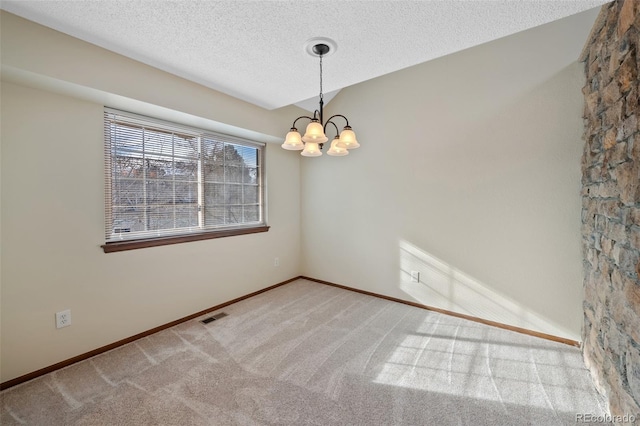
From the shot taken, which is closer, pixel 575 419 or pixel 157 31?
pixel 575 419

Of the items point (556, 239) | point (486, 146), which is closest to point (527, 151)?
point (486, 146)

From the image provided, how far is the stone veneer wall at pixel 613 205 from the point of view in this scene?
1368mm

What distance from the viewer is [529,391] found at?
6.08 feet

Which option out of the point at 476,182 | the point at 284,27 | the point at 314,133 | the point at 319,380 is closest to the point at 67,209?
the point at 314,133

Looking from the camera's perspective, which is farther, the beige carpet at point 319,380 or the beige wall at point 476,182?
the beige wall at point 476,182

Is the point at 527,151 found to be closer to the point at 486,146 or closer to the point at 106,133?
the point at 486,146

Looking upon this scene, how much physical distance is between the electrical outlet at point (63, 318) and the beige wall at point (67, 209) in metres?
0.03

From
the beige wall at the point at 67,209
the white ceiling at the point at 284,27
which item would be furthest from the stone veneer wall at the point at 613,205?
the beige wall at the point at 67,209

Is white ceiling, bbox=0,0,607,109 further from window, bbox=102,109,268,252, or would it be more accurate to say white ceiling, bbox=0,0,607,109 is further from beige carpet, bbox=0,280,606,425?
beige carpet, bbox=0,280,606,425

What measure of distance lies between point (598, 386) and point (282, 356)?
88.9 inches

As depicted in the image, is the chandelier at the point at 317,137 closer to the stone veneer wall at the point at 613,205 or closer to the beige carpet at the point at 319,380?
the stone veneer wall at the point at 613,205

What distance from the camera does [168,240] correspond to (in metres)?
2.76

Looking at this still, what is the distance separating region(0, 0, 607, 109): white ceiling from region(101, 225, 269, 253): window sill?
1.61m

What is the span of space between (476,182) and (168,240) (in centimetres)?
328
